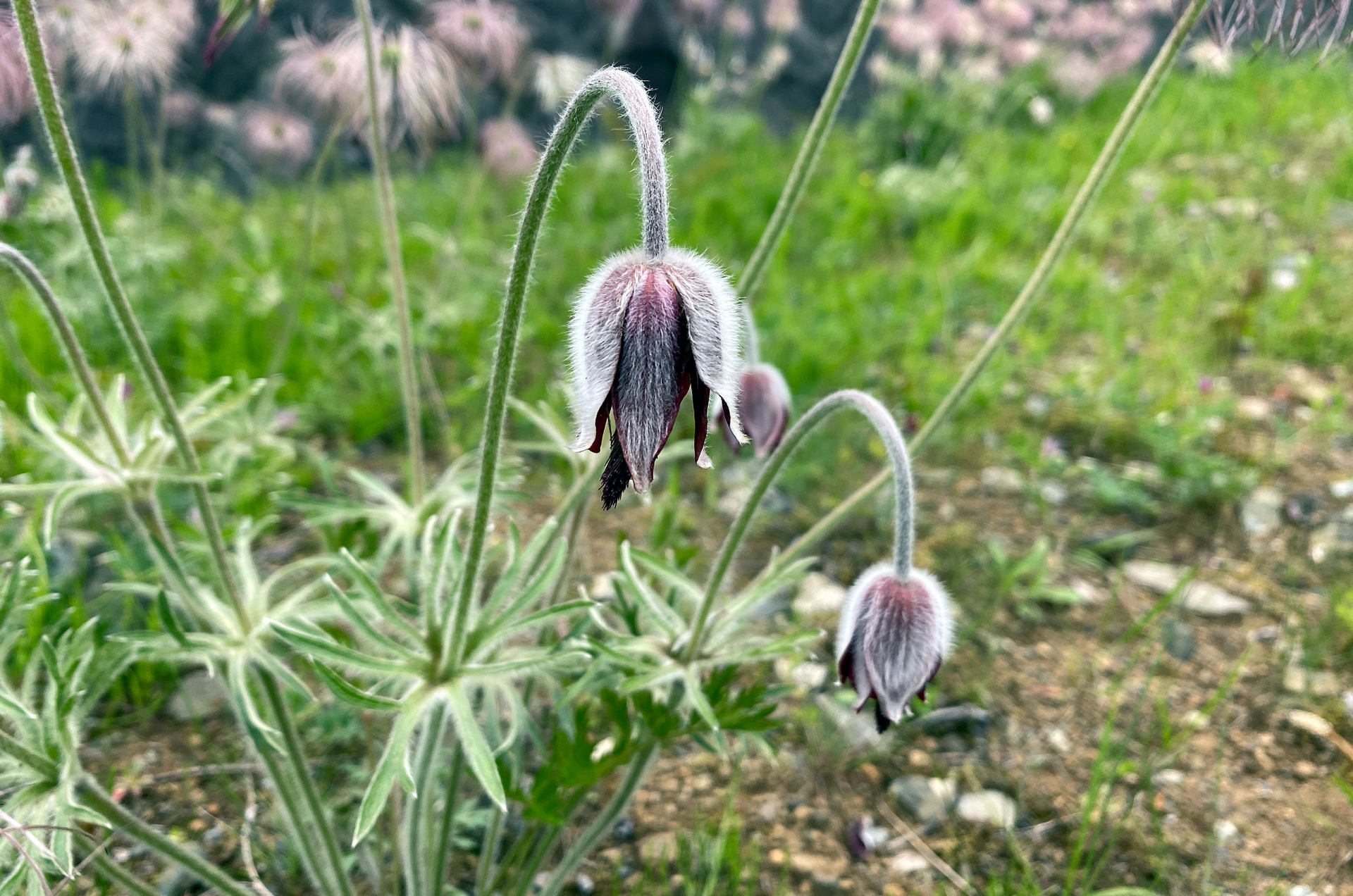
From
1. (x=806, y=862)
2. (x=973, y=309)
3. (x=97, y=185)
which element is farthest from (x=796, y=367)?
(x=97, y=185)

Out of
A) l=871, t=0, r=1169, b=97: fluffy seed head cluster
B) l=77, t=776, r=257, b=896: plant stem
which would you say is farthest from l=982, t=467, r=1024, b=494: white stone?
l=871, t=0, r=1169, b=97: fluffy seed head cluster

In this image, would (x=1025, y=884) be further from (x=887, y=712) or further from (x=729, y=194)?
(x=729, y=194)

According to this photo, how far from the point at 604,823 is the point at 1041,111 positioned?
6.33 m

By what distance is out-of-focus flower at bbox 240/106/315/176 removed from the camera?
16.4 feet

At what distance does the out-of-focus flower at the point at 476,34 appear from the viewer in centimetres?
362

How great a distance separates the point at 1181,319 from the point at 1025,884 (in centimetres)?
309

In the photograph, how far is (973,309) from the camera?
4.30 metres

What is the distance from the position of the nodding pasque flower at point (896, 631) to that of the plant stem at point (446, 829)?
0.71 metres

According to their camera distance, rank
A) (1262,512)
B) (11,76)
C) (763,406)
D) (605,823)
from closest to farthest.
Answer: (605,823)
(763,406)
(11,76)
(1262,512)

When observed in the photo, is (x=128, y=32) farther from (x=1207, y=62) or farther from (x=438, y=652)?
(x=1207, y=62)

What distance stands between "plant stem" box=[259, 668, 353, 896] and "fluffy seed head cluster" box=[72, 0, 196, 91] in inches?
111

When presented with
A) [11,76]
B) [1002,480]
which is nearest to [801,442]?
[1002,480]

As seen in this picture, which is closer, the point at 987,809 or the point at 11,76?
the point at 987,809

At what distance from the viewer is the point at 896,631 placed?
58.3 inches
